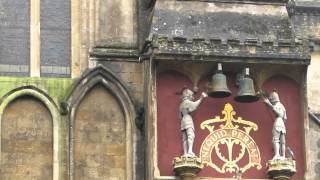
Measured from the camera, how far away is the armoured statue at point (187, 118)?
841 inches

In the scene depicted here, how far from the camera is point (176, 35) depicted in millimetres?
21984

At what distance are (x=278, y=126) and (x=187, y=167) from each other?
175 centimetres

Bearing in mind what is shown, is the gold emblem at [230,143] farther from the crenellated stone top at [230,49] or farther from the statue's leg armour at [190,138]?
the crenellated stone top at [230,49]

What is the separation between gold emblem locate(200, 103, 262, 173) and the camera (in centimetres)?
2158

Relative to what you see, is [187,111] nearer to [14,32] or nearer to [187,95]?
[187,95]

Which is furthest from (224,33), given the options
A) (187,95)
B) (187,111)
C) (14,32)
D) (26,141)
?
(26,141)

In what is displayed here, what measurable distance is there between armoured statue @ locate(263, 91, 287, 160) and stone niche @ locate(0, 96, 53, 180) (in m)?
3.64

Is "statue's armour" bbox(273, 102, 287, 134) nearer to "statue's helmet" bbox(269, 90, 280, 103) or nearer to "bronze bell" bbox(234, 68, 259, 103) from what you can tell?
"statue's helmet" bbox(269, 90, 280, 103)

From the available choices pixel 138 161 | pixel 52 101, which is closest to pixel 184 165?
pixel 138 161

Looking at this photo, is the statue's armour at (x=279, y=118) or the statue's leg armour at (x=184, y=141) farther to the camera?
the statue's armour at (x=279, y=118)

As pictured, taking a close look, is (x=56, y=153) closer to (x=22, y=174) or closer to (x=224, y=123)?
(x=22, y=174)

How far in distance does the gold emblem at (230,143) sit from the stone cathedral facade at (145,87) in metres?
0.02

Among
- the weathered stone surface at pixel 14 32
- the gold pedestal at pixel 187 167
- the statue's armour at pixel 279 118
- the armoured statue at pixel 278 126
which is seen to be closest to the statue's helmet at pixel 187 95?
the gold pedestal at pixel 187 167

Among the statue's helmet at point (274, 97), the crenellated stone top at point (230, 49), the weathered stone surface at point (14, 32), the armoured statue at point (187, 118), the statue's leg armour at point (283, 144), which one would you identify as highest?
the weathered stone surface at point (14, 32)
